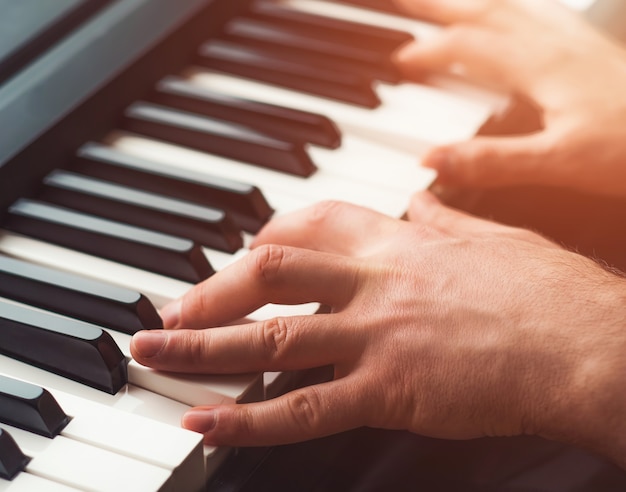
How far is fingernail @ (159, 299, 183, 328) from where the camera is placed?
101cm

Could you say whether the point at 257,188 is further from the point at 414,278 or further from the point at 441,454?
the point at 441,454

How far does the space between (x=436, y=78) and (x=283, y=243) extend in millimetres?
558

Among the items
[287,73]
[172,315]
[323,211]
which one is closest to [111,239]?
[172,315]

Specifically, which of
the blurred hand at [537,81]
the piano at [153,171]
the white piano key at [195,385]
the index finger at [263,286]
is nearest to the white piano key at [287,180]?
the piano at [153,171]

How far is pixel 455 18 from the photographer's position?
5.37 feet

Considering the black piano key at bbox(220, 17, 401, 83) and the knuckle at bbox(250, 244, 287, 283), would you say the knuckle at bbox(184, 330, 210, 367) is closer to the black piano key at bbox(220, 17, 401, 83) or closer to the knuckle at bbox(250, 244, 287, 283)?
the knuckle at bbox(250, 244, 287, 283)

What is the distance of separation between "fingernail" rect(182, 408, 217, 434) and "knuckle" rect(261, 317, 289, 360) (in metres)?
0.09

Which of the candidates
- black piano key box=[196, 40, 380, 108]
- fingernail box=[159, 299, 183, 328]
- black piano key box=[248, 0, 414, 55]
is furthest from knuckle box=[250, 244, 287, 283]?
black piano key box=[248, 0, 414, 55]

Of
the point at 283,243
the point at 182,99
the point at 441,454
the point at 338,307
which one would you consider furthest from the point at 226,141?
the point at 441,454

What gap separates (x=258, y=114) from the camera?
1.35 metres

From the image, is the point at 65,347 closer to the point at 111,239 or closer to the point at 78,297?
the point at 78,297

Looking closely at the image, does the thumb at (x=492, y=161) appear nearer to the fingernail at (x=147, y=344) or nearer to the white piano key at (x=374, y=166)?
the white piano key at (x=374, y=166)

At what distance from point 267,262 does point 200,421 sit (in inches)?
7.5

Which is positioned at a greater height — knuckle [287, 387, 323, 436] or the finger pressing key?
the finger pressing key
